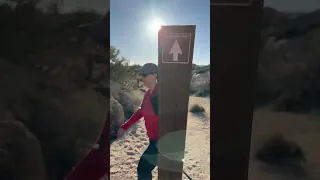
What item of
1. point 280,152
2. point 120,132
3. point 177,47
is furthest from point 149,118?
point 280,152

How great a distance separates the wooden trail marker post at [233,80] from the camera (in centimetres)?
178

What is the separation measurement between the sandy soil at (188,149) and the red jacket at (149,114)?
0.09 ft

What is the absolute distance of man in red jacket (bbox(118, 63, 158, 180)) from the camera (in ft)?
6.05

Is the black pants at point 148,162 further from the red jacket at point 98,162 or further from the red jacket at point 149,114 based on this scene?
the red jacket at point 98,162

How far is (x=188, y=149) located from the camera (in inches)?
73.7

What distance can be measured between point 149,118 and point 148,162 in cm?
23

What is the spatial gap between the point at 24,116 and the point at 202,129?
92 cm

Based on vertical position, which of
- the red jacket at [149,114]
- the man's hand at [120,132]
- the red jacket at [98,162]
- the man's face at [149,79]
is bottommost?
the red jacket at [98,162]

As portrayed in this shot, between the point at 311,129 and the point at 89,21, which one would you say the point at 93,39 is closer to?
the point at 89,21

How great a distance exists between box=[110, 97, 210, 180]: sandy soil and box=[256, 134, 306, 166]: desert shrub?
280 millimetres

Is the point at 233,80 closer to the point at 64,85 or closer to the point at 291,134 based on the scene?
the point at 291,134

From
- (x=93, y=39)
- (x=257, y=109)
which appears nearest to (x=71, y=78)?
(x=93, y=39)

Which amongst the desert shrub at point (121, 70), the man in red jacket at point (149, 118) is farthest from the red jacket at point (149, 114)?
the desert shrub at point (121, 70)

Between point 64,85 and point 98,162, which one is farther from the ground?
point 64,85
